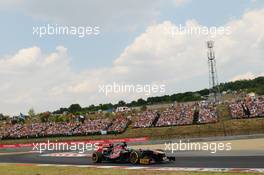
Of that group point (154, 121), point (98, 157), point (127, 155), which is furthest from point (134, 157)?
point (154, 121)

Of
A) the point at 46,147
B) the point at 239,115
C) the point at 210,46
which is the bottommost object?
the point at 46,147

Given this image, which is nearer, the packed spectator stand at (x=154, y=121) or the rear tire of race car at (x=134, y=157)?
the rear tire of race car at (x=134, y=157)

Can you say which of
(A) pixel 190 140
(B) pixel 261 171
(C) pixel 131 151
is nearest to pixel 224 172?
(B) pixel 261 171

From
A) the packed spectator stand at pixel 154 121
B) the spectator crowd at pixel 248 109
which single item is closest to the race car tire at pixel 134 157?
the packed spectator stand at pixel 154 121

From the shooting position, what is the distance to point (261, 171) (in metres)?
14.1

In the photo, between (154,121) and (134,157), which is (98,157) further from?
(154,121)

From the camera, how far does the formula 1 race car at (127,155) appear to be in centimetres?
1961

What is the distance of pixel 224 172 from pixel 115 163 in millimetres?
8441

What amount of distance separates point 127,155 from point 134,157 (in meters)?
0.91

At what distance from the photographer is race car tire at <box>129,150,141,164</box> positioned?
65.2 feet

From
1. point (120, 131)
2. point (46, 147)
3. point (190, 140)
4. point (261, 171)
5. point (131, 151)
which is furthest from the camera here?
point (120, 131)

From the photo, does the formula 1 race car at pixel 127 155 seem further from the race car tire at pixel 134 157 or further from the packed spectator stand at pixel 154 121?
the packed spectator stand at pixel 154 121

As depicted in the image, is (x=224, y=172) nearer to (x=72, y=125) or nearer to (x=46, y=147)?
(x=46, y=147)

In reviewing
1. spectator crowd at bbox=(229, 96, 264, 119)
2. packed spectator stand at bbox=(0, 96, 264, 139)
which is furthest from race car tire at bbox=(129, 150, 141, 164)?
spectator crowd at bbox=(229, 96, 264, 119)
